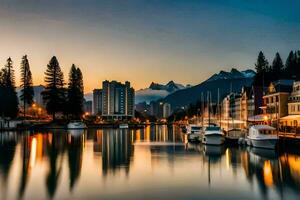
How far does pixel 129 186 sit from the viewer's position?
2723cm

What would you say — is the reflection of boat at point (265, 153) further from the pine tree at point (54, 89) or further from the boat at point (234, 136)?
Result: the pine tree at point (54, 89)

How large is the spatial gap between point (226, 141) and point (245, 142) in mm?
3651

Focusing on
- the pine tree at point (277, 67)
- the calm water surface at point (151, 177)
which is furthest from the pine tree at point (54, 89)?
the calm water surface at point (151, 177)

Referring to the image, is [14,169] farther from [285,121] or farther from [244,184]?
[285,121]

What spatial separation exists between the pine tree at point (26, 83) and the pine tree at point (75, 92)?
1622 centimetres

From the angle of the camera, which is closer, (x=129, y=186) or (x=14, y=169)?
(x=129, y=186)

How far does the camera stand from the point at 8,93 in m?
112

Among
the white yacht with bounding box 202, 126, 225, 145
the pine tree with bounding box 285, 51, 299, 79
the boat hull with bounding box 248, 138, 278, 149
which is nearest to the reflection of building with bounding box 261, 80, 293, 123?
the white yacht with bounding box 202, 126, 225, 145

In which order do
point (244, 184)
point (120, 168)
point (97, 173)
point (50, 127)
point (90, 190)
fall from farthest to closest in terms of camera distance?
point (50, 127), point (120, 168), point (97, 173), point (244, 184), point (90, 190)

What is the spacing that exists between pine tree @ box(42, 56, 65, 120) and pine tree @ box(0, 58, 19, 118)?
11.2 meters

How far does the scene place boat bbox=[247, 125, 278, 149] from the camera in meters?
50.3

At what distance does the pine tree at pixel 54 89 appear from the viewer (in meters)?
131

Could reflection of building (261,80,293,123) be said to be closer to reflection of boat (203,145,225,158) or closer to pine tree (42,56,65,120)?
reflection of boat (203,145,225,158)

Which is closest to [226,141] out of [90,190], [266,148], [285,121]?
[266,148]
